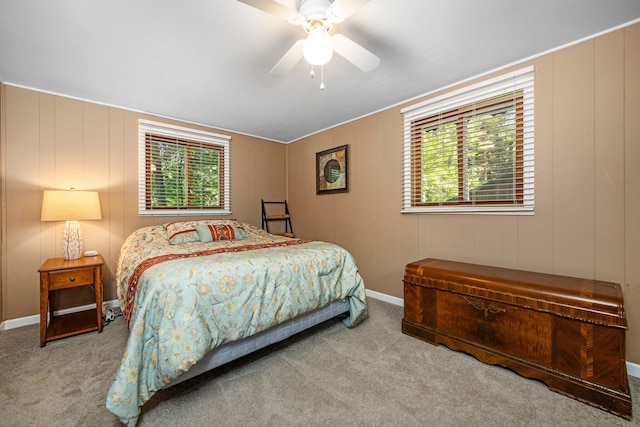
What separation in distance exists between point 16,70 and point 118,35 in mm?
1297

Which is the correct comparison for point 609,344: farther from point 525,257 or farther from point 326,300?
point 326,300

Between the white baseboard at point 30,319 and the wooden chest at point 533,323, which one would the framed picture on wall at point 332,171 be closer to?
the wooden chest at point 533,323

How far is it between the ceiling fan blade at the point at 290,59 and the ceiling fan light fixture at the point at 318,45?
12cm

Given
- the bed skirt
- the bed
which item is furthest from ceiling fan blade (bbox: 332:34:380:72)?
the bed skirt

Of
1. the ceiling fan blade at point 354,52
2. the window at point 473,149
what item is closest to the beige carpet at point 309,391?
the window at point 473,149

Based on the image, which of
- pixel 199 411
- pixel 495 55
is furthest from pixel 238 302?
pixel 495 55

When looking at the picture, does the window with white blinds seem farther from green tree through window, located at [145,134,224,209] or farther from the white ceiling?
the white ceiling

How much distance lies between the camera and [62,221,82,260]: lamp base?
248 cm

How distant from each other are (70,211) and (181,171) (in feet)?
4.31

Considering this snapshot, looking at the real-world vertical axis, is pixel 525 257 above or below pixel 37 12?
below

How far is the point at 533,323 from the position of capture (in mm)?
1687

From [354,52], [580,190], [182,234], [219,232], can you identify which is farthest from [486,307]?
[182,234]

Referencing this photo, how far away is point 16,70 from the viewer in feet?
7.40

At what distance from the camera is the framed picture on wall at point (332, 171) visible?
3631 millimetres
